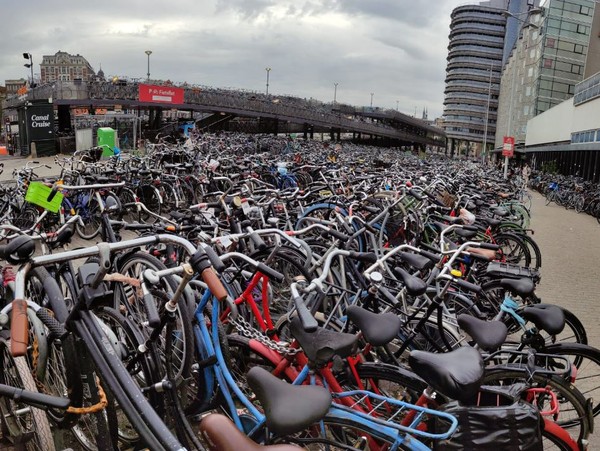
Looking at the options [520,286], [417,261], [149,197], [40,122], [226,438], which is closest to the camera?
[226,438]

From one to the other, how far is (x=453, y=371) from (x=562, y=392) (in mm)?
991

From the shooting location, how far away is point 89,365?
1.97m

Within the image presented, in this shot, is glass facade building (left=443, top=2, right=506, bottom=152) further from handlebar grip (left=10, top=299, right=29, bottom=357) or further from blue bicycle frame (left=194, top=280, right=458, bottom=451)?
handlebar grip (left=10, top=299, right=29, bottom=357)

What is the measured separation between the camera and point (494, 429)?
1.78 m

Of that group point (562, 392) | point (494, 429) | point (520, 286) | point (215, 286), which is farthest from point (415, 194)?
point (215, 286)

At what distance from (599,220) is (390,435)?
47.8ft

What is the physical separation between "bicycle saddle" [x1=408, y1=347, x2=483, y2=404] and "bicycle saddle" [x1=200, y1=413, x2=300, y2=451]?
77 cm

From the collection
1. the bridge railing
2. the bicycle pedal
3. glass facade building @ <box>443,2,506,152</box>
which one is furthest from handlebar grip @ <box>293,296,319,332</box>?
glass facade building @ <box>443,2,506,152</box>

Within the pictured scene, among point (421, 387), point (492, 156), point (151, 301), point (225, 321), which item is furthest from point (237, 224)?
point (492, 156)

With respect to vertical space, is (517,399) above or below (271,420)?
below

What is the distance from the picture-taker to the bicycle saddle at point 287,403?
1.46m

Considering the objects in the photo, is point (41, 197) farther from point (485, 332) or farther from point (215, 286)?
point (485, 332)

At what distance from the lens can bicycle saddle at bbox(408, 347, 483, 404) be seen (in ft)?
5.98

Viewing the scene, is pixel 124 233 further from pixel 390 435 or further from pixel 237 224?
pixel 390 435
